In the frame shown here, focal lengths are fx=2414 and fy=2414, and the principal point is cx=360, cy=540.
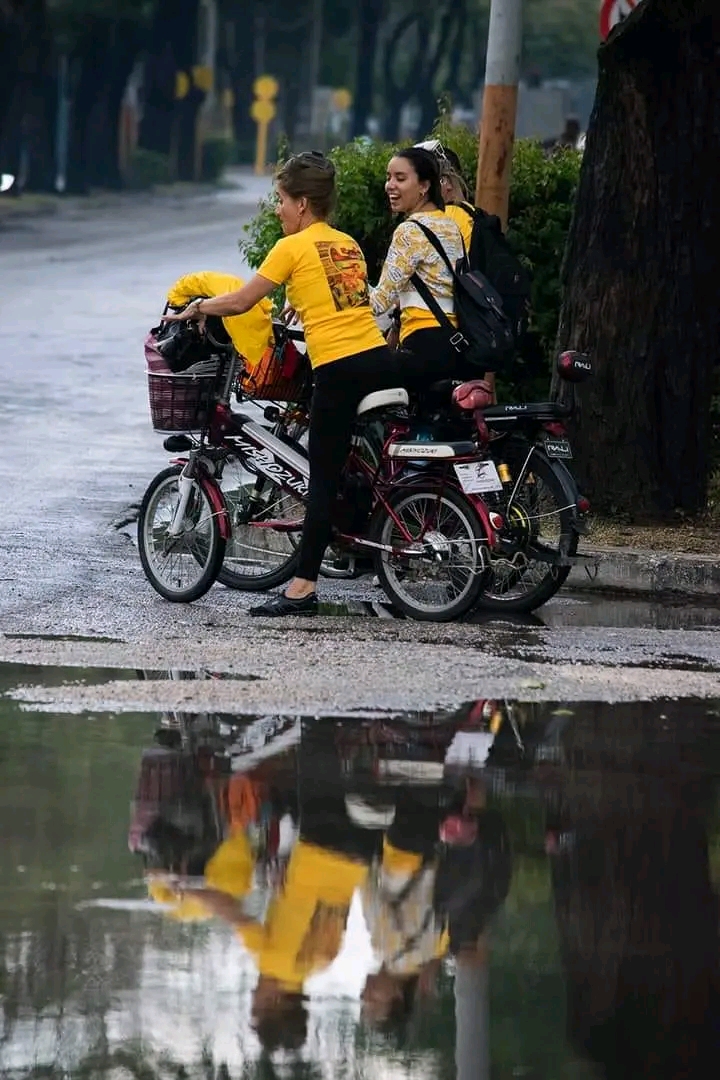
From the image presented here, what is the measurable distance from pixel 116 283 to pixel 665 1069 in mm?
27118

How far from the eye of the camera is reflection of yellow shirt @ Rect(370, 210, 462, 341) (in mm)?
9844

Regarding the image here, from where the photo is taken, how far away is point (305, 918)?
5383mm

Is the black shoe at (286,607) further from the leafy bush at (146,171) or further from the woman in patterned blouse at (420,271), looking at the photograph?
the leafy bush at (146,171)

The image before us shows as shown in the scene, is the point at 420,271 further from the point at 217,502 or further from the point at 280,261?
the point at 217,502

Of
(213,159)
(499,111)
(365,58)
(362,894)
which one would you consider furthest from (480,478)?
(365,58)

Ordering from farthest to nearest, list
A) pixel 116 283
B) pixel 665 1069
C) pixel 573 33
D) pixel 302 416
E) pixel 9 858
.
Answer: pixel 573 33
pixel 116 283
pixel 302 416
pixel 9 858
pixel 665 1069

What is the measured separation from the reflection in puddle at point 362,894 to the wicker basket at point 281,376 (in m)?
2.66

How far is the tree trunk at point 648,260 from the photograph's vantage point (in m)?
11.8

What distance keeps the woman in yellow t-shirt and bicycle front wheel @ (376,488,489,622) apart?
284 mm

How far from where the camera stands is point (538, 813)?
21.0 feet

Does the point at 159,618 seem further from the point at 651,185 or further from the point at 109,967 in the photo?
the point at 109,967

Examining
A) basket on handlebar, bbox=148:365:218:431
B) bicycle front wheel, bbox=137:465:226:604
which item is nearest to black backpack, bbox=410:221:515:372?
basket on handlebar, bbox=148:365:218:431

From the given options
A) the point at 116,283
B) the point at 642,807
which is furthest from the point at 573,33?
the point at 642,807

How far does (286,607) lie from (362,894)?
4.21 metres
